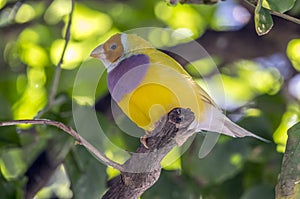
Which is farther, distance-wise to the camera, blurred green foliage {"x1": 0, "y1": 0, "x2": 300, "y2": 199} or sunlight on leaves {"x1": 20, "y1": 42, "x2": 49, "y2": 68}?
sunlight on leaves {"x1": 20, "y1": 42, "x2": 49, "y2": 68}

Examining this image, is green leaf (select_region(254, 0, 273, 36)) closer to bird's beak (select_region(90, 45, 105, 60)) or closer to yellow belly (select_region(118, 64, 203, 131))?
yellow belly (select_region(118, 64, 203, 131))

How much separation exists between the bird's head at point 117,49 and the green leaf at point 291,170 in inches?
28.4

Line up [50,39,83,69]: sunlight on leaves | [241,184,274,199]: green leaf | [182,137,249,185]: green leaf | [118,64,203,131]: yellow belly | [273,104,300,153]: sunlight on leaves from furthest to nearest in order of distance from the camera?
[50,39,83,69]: sunlight on leaves < [273,104,300,153]: sunlight on leaves < [182,137,249,185]: green leaf < [241,184,274,199]: green leaf < [118,64,203,131]: yellow belly

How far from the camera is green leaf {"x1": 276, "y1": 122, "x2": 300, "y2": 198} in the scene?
156cm

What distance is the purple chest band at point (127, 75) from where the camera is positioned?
1.99 meters

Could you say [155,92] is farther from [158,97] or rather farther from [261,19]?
[261,19]

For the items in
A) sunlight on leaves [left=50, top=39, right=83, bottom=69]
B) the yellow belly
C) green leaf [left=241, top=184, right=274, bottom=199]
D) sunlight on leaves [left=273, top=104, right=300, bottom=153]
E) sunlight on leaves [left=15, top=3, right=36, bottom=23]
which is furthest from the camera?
sunlight on leaves [left=50, top=39, right=83, bottom=69]

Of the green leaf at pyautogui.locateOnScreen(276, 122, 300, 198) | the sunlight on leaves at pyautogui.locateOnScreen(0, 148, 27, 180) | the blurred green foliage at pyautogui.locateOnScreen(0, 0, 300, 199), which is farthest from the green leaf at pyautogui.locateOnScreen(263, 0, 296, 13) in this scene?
the sunlight on leaves at pyautogui.locateOnScreen(0, 148, 27, 180)

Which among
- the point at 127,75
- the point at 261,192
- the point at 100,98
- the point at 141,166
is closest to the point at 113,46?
the point at 127,75

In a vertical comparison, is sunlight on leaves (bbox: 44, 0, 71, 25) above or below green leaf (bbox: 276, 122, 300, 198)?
below

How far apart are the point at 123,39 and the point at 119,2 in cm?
74

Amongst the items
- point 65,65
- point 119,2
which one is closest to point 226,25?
point 119,2

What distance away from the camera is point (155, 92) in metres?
1.95

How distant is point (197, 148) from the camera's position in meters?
2.31
